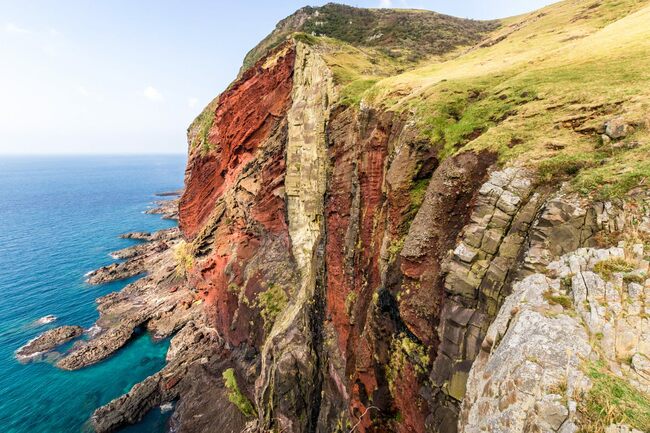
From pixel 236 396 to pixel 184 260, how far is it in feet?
88.0

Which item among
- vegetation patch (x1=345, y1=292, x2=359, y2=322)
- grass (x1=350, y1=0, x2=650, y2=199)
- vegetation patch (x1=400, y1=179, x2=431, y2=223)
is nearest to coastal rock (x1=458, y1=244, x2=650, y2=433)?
grass (x1=350, y1=0, x2=650, y2=199)

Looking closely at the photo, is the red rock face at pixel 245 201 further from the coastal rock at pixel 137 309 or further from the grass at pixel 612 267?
the grass at pixel 612 267

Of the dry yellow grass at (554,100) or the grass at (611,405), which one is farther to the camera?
the dry yellow grass at (554,100)

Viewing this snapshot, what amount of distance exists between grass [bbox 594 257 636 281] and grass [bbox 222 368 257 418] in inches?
1211

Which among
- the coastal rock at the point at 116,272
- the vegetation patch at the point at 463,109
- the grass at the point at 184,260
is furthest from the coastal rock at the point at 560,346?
the coastal rock at the point at 116,272

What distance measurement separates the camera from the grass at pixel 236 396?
30281 millimetres

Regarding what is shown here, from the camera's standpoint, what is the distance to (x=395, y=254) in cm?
1736

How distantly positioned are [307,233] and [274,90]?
1933cm

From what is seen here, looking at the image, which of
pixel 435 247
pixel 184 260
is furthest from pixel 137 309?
pixel 435 247

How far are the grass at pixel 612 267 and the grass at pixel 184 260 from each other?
4593 centimetres

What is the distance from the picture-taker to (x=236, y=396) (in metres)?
31.7

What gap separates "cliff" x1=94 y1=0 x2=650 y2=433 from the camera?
8070 millimetres

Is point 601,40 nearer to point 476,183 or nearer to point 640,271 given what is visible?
point 476,183

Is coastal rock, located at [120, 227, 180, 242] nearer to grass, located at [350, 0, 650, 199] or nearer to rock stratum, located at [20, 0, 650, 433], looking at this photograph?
rock stratum, located at [20, 0, 650, 433]
